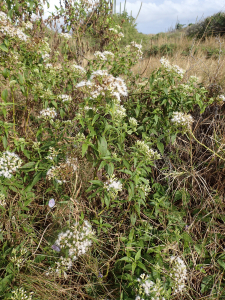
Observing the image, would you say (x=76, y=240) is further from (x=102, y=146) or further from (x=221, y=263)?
(x=221, y=263)

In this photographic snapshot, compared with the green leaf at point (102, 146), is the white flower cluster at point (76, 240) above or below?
below

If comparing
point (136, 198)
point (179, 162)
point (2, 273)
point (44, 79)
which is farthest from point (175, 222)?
point (44, 79)

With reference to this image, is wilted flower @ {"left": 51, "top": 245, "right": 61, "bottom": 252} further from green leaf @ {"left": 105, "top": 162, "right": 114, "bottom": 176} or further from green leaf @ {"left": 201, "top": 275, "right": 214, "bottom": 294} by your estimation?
green leaf @ {"left": 201, "top": 275, "right": 214, "bottom": 294}

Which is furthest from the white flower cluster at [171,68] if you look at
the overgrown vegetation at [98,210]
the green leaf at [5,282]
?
the green leaf at [5,282]

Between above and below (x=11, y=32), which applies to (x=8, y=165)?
below

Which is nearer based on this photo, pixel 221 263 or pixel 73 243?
pixel 73 243

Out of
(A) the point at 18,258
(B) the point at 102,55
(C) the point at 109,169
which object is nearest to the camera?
(A) the point at 18,258

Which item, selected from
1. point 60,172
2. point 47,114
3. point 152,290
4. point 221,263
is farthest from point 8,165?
point 221,263

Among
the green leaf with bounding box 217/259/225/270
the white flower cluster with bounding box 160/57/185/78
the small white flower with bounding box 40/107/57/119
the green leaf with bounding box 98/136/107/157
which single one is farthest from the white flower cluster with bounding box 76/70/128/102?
the green leaf with bounding box 217/259/225/270

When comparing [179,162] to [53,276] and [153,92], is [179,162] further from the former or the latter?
[53,276]

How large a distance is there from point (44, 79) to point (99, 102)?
119 centimetres

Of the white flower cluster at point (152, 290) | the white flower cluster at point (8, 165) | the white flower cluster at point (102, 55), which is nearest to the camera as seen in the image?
the white flower cluster at point (152, 290)

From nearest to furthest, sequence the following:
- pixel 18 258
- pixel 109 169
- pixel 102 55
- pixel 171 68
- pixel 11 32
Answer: pixel 18 258, pixel 109 169, pixel 11 32, pixel 171 68, pixel 102 55

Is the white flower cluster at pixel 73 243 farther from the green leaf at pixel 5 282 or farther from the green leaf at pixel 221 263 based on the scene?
the green leaf at pixel 221 263
